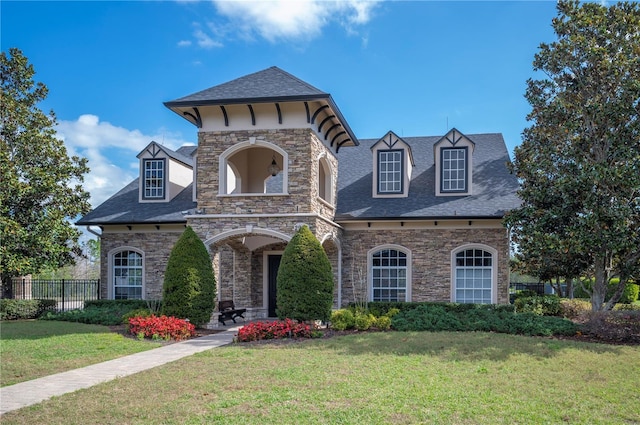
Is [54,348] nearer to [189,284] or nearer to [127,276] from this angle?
[189,284]

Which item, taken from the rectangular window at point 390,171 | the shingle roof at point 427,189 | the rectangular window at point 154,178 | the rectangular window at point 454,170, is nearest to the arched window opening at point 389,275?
the shingle roof at point 427,189

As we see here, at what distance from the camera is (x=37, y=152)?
63.0 ft

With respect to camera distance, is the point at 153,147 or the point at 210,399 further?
the point at 153,147

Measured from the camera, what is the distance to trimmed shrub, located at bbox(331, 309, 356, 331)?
1404 cm

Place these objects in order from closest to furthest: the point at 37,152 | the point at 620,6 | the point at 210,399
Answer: the point at 210,399 < the point at 620,6 < the point at 37,152

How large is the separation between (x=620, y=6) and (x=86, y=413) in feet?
53.7

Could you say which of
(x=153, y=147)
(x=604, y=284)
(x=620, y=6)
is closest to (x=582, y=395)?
(x=604, y=284)

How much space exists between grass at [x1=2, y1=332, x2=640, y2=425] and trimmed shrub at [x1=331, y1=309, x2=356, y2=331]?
2720 mm

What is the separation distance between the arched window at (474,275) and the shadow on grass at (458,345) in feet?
14.3

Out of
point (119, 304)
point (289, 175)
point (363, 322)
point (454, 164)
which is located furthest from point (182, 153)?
point (363, 322)

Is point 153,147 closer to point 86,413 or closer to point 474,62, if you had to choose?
point 474,62

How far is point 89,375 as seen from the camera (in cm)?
875

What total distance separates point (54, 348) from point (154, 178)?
9.72m

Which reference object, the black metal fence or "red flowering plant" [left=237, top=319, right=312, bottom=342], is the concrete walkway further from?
the black metal fence
